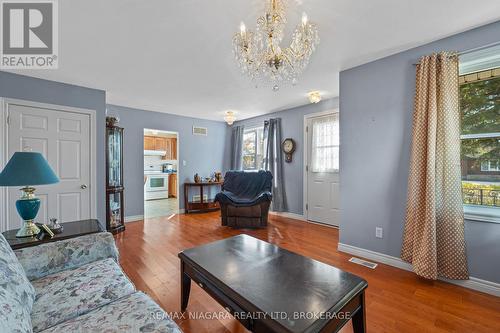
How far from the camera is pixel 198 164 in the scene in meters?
5.57

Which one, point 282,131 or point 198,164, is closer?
point 282,131

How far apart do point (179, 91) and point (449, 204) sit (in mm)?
3793

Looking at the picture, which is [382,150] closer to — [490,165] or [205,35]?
[490,165]

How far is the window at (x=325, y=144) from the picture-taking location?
4.04 m

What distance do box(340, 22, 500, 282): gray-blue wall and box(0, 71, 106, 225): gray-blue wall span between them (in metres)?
3.71

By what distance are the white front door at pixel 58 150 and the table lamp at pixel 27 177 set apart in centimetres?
161

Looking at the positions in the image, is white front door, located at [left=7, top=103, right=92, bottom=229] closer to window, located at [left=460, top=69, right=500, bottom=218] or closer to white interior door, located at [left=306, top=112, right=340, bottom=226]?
white interior door, located at [left=306, top=112, right=340, bottom=226]

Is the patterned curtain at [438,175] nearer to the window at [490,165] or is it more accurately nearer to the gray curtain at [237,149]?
the window at [490,165]

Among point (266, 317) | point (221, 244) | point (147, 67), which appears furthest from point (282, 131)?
point (266, 317)

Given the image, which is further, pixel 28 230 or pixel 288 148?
pixel 288 148

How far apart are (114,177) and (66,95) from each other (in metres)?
1.46

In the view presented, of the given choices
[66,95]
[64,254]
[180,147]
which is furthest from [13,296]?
[180,147]

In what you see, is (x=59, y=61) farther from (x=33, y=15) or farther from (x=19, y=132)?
(x=19, y=132)

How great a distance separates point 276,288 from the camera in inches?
45.4
